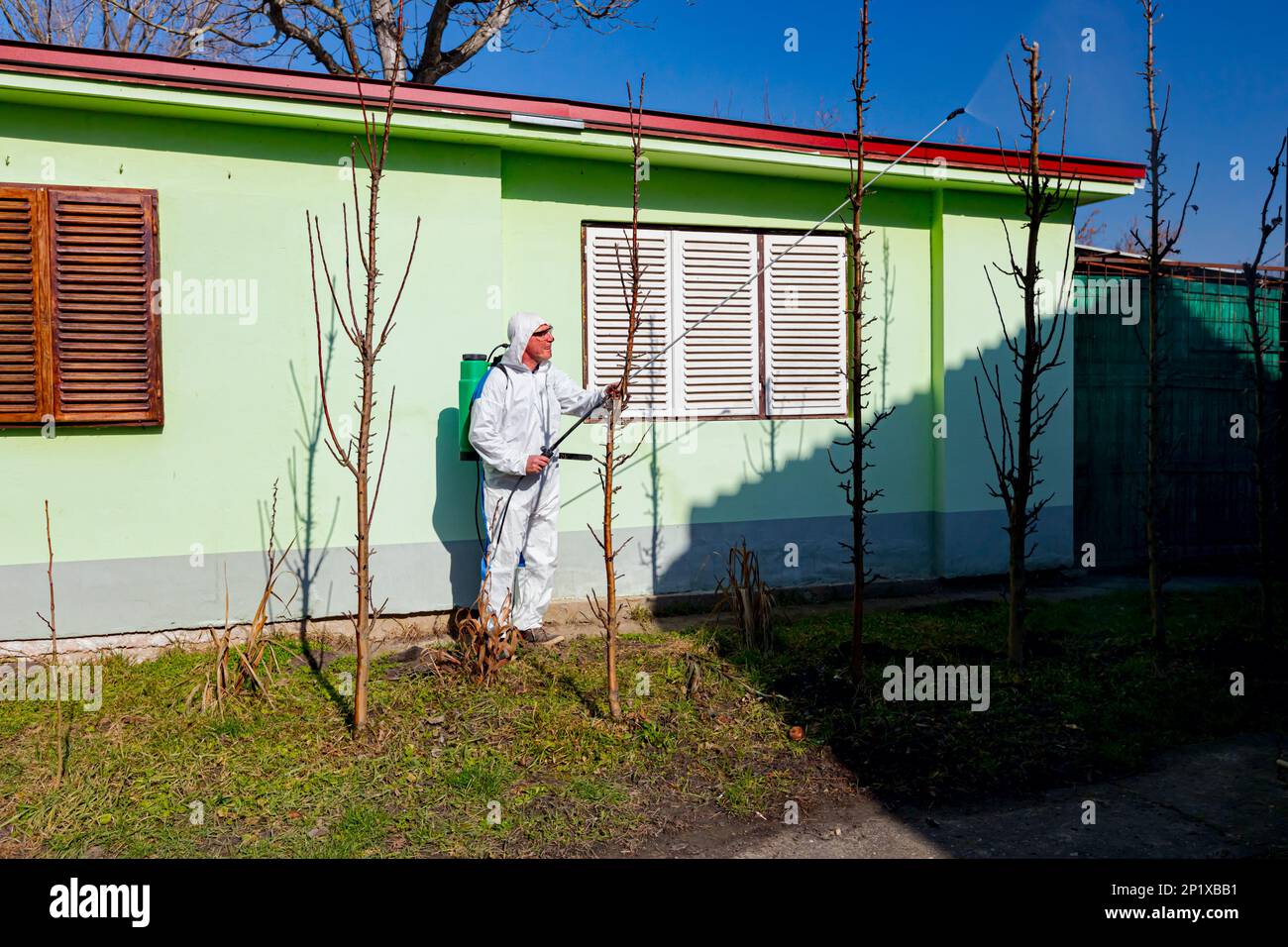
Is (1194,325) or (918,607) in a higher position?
(1194,325)

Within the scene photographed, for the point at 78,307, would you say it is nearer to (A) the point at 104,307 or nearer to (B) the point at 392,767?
(A) the point at 104,307

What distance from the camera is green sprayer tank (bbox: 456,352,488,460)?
6.40 m

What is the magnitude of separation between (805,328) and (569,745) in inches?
173

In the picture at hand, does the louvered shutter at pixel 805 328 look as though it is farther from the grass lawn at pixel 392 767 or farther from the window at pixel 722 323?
the grass lawn at pixel 392 767

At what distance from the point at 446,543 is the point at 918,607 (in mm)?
3601

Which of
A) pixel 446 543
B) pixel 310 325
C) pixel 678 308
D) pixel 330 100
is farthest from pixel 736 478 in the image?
pixel 330 100

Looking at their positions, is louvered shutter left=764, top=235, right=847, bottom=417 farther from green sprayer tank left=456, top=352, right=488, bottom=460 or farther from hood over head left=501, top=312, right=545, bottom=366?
green sprayer tank left=456, top=352, right=488, bottom=460

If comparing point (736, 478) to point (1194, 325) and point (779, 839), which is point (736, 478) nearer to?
point (779, 839)

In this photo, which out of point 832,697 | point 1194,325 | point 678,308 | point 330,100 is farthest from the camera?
point 1194,325

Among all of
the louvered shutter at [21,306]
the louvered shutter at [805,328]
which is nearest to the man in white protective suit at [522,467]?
the louvered shutter at [805,328]

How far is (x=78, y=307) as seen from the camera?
5906mm

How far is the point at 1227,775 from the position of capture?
458 centimetres

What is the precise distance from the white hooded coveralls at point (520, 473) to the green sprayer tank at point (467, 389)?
0.61ft

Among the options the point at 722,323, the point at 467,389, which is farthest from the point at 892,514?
the point at 467,389
